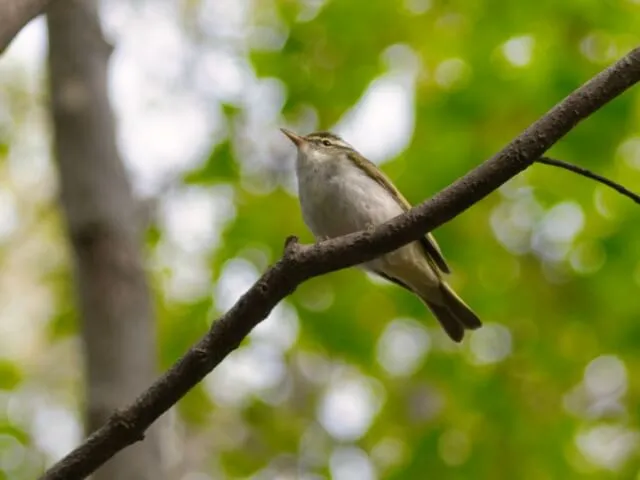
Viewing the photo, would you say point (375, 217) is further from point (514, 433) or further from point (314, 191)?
point (514, 433)

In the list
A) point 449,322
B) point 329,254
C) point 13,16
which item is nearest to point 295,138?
point 449,322

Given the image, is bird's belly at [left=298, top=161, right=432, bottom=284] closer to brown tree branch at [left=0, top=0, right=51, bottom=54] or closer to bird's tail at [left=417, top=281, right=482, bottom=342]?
bird's tail at [left=417, top=281, right=482, bottom=342]

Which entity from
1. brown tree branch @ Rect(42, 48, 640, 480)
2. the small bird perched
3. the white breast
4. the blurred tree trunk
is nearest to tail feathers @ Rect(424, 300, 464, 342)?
the small bird perched

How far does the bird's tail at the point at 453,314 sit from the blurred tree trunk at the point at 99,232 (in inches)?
48.6

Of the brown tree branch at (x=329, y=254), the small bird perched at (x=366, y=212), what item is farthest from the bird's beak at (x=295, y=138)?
the brown tree branch at (x=329, y=254)

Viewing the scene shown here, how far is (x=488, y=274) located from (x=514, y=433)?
795mm

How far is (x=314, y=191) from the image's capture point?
12.7 ft

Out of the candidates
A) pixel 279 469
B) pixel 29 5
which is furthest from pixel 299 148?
pixel 279 469

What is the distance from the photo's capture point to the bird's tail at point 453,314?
157 inches

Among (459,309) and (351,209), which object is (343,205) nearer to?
(351,209)

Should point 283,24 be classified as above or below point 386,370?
above

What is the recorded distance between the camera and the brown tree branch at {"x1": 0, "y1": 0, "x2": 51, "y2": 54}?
2021mm

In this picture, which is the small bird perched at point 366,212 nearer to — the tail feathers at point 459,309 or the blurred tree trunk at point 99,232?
the tail feathers at point 459,309

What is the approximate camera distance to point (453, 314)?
4.05 meters
